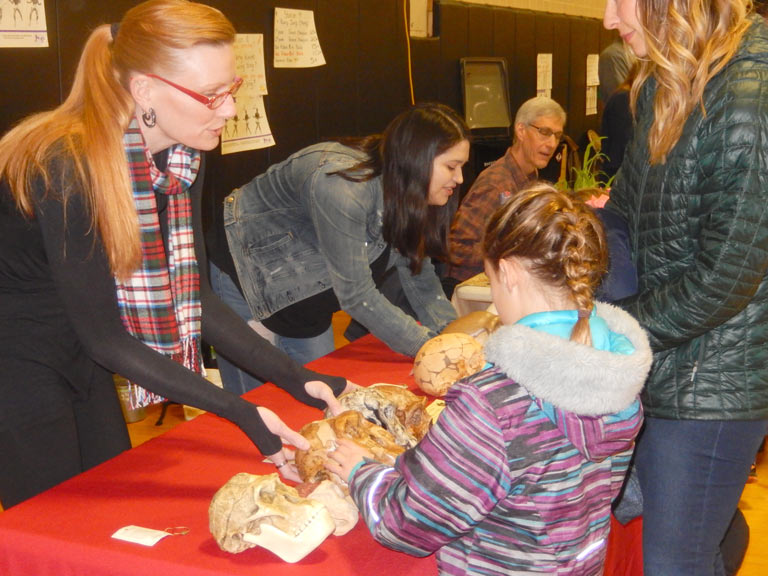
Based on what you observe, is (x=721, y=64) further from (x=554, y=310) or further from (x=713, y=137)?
(x=554, y=310)

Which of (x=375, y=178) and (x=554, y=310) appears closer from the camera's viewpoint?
(x=554, y=310)

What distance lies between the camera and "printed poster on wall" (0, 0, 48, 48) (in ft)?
9.40

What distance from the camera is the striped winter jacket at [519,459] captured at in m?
1.13

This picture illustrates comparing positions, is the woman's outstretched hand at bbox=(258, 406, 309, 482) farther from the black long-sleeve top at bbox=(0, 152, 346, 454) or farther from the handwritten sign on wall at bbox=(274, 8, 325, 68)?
the handwritten sign on wall at bbox=(274, 8, 325, 68)

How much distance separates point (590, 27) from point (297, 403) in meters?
7.44

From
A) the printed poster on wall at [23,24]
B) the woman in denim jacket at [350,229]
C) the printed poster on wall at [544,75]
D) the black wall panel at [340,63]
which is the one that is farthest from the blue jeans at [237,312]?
the printed poster on wall at [544,75]

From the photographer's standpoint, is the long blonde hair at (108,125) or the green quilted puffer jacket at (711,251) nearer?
the green quilted puffer jacket at (711,251)

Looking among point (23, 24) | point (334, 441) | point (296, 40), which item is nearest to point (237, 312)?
point (334, 441)

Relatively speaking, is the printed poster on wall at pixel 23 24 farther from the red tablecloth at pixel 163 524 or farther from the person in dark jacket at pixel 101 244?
the red tablecloth at pixel 163 524

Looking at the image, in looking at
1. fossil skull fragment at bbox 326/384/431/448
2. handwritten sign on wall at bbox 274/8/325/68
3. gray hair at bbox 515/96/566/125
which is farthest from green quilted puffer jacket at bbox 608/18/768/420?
handwritten sign on wall at bbox 274/8/325/68

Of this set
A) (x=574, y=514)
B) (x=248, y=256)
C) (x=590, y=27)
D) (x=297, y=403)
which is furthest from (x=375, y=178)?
(x=590, y=27)

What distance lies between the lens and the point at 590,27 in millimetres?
8391

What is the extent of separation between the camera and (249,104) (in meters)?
4.17

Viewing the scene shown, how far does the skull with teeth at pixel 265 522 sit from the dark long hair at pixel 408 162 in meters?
1.11
